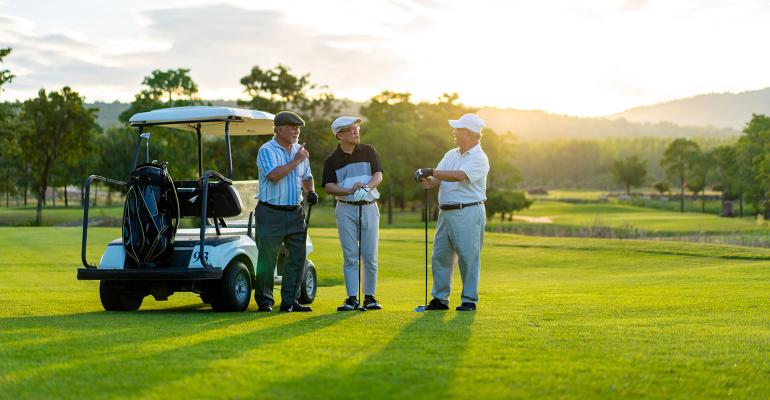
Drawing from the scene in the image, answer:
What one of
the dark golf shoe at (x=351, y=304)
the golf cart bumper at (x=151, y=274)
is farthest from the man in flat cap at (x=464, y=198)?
the golf cart bumper at (x=151, y=274)

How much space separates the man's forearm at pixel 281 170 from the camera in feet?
32.9

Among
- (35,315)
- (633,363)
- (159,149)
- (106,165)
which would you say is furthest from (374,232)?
(106,165)

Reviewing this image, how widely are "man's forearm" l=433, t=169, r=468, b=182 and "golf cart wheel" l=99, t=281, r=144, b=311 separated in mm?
4051

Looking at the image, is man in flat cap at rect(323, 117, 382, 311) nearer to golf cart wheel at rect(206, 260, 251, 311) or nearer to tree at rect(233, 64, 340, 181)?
golf cart wheel at rect(206, 260, 251, 311)

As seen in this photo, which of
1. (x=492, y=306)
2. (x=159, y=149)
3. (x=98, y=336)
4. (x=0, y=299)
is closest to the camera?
(x=98, y=336)

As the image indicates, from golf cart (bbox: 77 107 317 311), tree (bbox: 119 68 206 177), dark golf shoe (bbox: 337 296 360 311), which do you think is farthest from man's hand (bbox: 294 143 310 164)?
tree (bbox: 119 68 206 177)

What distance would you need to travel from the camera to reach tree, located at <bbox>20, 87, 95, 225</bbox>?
6119 cm

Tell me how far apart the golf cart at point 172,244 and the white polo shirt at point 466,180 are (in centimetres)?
252

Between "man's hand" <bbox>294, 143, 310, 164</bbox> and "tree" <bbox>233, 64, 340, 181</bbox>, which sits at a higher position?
"tree" <bbox>233, 64, 340, 181</bbox>

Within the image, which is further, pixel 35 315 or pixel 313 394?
pixel 35 315

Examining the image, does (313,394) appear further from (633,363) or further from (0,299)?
(0,299)

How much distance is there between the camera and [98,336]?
7504 mm

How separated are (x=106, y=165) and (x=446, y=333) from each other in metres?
83.1

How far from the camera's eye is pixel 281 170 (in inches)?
395
